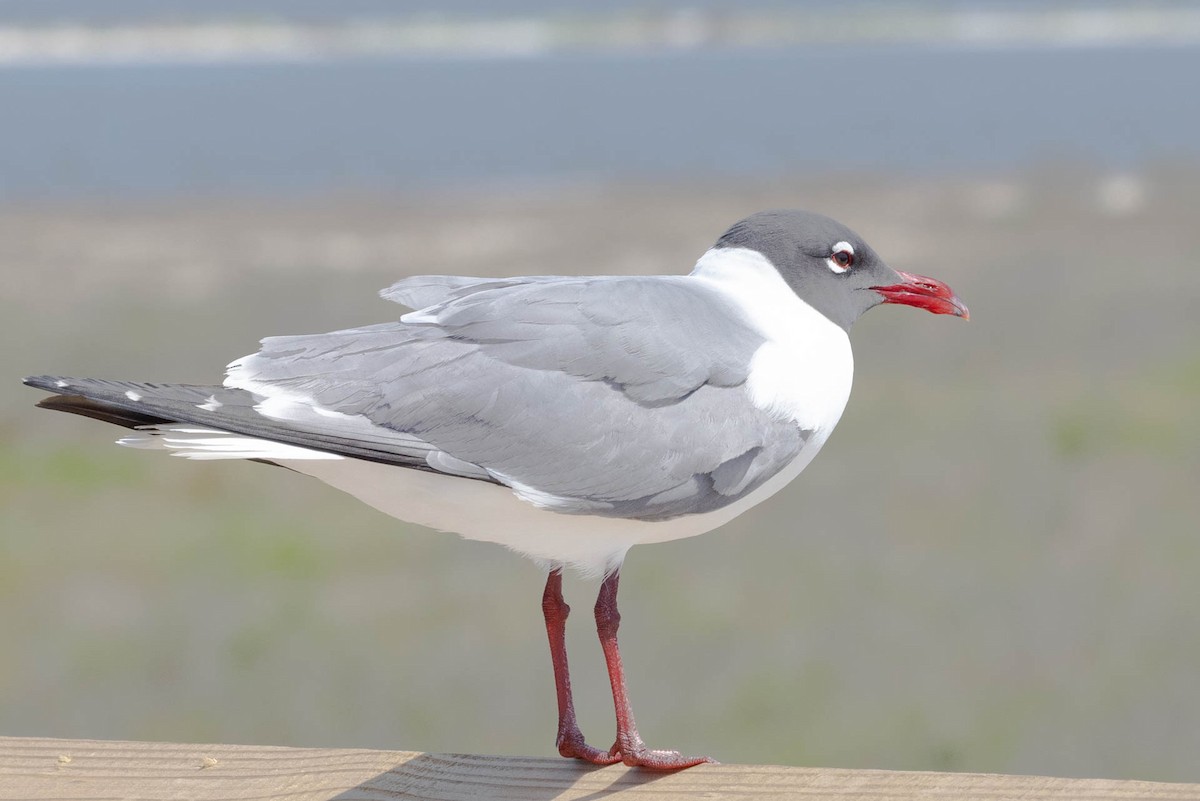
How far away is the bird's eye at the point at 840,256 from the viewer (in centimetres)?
281

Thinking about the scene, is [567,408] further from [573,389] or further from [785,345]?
[785,345]

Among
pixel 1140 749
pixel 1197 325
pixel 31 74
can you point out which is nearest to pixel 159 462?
pixel 1140 749

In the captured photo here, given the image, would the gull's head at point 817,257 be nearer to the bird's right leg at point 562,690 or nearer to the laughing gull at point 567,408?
the laughing gull at point 567,408

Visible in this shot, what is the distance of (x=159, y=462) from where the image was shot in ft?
29.5

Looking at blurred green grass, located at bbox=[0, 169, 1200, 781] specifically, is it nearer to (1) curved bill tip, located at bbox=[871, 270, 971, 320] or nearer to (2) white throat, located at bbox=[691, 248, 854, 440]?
(1) curved bill tip, located at bbox=[871, 270, 971, 320]

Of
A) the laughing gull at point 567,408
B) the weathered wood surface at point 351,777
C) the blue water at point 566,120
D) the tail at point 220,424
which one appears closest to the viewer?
the tail at point 220,424

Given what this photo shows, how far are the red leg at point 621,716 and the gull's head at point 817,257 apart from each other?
23.3 inches

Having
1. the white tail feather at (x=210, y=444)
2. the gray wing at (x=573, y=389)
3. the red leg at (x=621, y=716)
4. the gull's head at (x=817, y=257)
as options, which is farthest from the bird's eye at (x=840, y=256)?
the white tail feather at (x=210, y=444)

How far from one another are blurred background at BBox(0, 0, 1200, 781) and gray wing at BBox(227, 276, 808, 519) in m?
3.47

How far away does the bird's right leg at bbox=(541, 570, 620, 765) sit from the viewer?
9.26 ft

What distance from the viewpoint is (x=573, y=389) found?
2613mm

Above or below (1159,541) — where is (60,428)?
above

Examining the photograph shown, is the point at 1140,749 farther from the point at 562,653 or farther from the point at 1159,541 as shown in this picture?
the point at 562,653

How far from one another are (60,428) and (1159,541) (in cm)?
601
